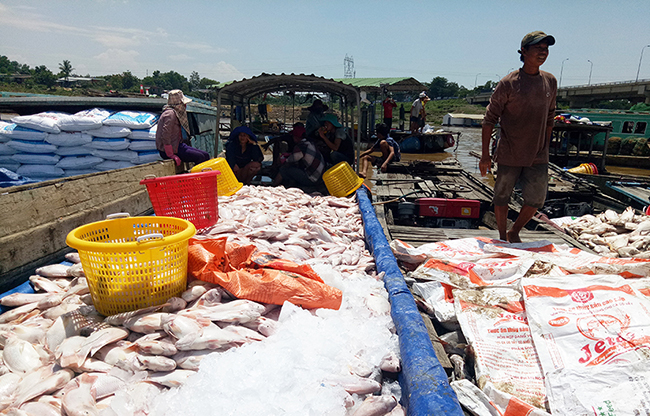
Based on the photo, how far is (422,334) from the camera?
221 centimetres

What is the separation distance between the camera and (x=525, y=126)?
411 centimetres

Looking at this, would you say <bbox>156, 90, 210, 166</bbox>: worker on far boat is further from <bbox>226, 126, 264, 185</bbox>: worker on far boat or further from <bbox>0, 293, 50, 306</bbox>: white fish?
<bbox>0, 293, 50, 306</bbox>: white fish

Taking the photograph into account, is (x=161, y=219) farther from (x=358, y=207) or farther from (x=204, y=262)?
(x=358, y=207)

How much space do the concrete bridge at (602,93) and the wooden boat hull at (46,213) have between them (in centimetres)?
4741

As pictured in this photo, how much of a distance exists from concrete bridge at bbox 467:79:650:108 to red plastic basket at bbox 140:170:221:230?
47063 mm

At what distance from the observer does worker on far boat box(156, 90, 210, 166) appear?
5.93 meters

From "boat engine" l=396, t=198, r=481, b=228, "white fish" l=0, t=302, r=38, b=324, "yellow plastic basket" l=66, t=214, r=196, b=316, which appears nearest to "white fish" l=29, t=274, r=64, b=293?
"white fish" l=0, t=302, r=38, b=324

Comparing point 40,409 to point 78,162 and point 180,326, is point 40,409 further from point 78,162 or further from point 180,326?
point 78,162

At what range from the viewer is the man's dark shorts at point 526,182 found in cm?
427

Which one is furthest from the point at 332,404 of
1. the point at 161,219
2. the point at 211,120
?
the point at 211,120

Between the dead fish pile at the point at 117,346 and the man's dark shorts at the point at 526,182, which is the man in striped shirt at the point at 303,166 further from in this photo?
the dead fish pile at the point at 117,346

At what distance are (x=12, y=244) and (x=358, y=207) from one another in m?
4.10

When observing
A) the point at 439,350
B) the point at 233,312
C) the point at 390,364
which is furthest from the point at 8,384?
the point at 439,350

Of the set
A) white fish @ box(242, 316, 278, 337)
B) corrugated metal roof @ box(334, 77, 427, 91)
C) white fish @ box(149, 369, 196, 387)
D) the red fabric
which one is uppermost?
corrugated metal roof @ box(334, 77, 427, 91)
